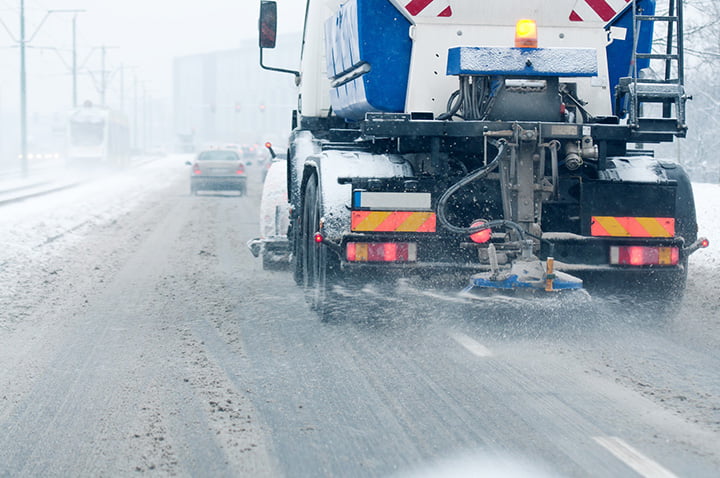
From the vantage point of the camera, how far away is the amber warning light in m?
7.38

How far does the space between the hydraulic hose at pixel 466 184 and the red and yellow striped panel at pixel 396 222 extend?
0.10 meters

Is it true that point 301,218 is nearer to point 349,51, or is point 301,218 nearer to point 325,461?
point 349,51

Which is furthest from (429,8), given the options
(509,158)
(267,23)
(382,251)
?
(267,23)

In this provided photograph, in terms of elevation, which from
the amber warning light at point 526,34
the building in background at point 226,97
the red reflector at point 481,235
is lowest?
the red reflector at point 481,235

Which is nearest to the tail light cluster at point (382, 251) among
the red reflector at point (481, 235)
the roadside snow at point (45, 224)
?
the red reflector at point (481, 235)

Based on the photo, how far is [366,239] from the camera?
7609mm

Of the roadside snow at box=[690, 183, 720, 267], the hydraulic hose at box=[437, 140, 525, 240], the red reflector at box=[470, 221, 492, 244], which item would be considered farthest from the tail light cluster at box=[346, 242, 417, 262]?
the roadside snow at box=[690, 183, 720, 267]

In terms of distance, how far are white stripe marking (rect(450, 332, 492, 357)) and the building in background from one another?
107 m

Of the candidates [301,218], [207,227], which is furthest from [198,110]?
[301,218]

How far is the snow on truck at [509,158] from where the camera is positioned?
24.5 feet

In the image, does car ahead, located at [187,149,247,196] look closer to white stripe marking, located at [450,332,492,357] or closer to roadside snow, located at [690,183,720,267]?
roadside snow, located at [690,183,720,267]

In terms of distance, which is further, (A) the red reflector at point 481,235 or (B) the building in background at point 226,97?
(B) the building in background at point 226,97

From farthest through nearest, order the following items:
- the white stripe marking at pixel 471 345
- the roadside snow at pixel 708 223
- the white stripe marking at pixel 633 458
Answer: the roadside snow at pixel 708 223
the white stripe marking at pixel 471 345
the white stripe marking at pixel 633 458

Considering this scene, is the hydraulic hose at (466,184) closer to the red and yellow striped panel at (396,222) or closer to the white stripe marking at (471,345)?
the red and yellow striped panel at (396,222)
